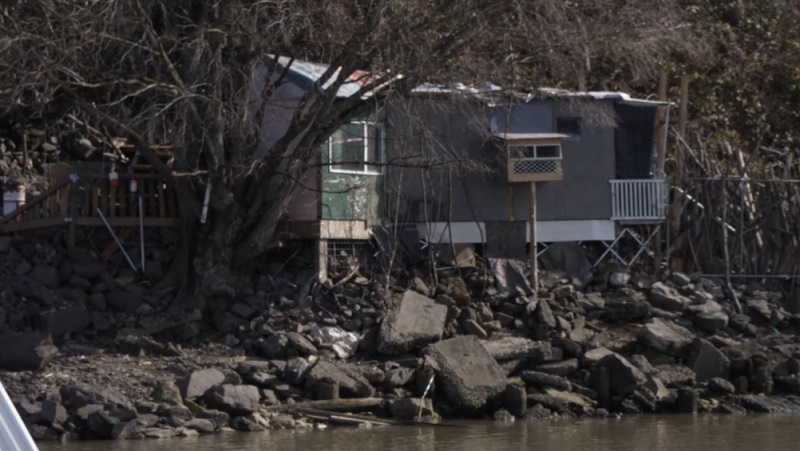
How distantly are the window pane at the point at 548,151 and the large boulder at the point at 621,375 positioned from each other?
405 centimetres

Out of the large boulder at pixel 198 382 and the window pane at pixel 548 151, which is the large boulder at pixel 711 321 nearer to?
the window pane at pixel 548 151

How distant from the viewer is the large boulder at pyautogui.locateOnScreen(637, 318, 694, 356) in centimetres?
1753

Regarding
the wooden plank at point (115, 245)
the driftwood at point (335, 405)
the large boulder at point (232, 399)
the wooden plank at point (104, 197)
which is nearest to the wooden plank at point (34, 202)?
the wooden plank at point (104, 197)

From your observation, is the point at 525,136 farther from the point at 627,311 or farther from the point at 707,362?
the point at 707,362

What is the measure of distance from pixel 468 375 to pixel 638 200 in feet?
19.8

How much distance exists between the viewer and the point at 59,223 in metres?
18.9

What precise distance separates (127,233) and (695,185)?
9.43m

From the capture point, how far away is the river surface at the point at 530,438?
531 inches

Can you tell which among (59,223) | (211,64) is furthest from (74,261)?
(211,64)

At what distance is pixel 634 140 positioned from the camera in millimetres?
20594

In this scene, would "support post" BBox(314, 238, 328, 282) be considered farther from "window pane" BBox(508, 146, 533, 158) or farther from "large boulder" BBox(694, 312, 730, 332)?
"large boulder" BBox(694, 312, 730, 332)

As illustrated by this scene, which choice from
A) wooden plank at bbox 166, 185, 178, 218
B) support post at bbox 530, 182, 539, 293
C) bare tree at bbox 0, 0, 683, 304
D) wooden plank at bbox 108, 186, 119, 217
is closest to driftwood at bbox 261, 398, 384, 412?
bare tree at bbox 0, 0, 683, 304

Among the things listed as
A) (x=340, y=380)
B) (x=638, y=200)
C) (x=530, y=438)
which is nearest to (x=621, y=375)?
(x=530, y=438)

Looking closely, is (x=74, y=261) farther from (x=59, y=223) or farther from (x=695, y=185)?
(x=695, y=185)
